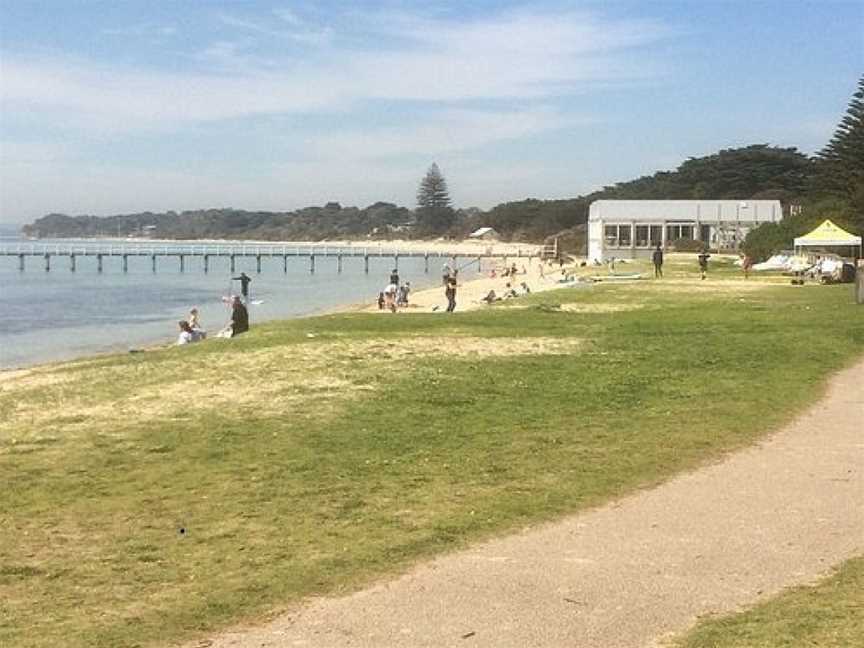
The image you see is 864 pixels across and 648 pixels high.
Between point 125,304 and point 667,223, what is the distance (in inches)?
1445

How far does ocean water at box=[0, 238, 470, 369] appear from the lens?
98.8 ft

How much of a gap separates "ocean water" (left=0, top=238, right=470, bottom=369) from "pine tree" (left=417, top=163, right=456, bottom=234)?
8106cm

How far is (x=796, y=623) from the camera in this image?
435 centimetres

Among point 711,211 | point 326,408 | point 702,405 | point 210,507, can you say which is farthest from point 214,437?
point 711,211

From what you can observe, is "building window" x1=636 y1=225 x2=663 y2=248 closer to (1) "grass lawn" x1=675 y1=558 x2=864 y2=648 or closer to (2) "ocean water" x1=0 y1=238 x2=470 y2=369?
(2) "ocean water" x1=0 y1=238 x2=470 y2=369

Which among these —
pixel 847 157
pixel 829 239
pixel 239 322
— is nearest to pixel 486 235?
pixel 847 157

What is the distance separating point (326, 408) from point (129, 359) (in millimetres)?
7114

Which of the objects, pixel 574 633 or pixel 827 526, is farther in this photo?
pixel 827 526

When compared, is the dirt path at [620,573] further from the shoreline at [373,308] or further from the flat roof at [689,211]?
the flat roof at [689,211]

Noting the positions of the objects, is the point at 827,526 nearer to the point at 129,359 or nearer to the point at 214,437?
the point at 214,437

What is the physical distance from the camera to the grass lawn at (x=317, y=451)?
532 cm

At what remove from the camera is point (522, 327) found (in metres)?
18.8

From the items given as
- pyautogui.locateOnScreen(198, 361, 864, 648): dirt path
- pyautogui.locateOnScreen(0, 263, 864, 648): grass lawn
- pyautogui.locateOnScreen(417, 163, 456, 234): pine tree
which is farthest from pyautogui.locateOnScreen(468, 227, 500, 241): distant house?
pyautogui.locateOnScreen(198, 361, 864, 648): dirt path

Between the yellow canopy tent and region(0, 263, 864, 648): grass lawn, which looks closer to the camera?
region(0, 263, 864, 648): grass lawn
